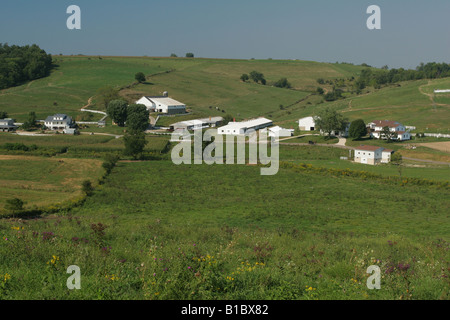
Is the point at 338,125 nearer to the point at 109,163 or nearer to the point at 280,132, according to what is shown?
the point at 280,132

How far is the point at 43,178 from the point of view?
41219 mm

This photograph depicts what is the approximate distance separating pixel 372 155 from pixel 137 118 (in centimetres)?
4142

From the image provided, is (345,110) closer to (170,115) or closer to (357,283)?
(170,115)

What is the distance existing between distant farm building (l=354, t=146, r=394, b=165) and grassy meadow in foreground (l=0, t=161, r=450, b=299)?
14116 mm

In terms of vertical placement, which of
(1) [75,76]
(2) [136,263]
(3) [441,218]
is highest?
(1) [75,76]

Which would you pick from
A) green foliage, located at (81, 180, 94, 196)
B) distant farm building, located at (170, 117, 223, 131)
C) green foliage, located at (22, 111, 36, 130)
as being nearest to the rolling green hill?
green foliage, located at (22, 111, 36, 130)

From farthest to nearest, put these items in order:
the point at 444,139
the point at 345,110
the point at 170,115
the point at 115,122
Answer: the point at 345,110
the point at 170,115
the point at 115,122
the point at 444,139

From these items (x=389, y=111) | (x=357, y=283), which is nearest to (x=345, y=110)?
(x=389, y=111)

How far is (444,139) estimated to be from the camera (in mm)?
66250

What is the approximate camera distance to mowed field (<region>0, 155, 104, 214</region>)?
3294 cm

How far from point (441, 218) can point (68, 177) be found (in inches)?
1374

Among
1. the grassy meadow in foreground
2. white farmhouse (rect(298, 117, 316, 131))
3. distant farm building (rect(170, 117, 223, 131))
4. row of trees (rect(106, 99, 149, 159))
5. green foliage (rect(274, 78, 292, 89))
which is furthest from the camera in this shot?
green foliage (rect(274, 78, 292, 89))

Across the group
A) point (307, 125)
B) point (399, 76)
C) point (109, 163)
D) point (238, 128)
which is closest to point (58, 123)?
point (109, 163)

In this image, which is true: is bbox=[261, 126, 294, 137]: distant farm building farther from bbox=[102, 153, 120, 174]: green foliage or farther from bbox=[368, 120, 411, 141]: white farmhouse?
bbox=[102, 153, 120, 174]: green foliage
